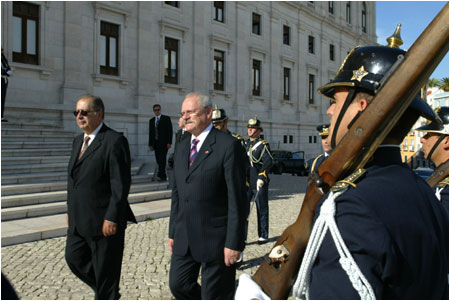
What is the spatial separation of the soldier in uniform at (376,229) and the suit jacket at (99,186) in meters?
2.41

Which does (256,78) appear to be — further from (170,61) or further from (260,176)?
(260,176)

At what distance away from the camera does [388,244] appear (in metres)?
1.18

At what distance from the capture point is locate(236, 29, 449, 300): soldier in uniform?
1.21m

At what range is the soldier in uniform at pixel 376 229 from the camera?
121 centimetres

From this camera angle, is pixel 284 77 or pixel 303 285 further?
pixel 284 77

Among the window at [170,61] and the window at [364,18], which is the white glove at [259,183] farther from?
the window at [364,18]

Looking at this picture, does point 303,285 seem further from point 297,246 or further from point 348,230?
point 348,230

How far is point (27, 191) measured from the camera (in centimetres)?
934

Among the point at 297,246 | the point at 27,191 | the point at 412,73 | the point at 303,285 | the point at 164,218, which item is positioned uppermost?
the point at 412,73

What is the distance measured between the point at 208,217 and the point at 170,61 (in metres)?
17.8

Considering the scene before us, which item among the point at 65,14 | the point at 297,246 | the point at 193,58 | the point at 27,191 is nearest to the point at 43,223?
the point at 27,191

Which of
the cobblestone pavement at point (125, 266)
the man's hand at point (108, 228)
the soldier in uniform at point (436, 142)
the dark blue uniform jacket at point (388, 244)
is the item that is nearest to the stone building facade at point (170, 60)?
the cobblestone pavement at point (125, 266)

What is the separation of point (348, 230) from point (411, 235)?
7.6 inches

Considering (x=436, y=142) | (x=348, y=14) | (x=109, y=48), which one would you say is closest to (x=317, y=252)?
(x=436, y=142)
